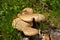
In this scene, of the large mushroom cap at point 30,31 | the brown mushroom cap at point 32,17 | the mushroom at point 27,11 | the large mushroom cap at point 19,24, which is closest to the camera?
the large mushroom cap at point 30,31

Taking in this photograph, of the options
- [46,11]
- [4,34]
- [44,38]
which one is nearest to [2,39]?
[4,34]

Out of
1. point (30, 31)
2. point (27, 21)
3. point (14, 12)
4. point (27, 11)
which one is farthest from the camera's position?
point (14, 12)

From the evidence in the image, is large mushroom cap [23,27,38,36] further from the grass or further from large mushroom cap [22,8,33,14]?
large mushroom cap [22,8,33,14]

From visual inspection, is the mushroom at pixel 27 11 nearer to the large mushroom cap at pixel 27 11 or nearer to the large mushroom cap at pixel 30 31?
the large mushroom cap at pixel 27 11

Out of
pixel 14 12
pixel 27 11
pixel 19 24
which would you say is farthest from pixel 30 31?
pixel 14 12

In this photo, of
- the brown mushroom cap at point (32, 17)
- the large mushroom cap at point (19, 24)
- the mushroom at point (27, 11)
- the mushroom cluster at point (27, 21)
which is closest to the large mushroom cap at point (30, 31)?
the mushroom cluster at point (27, 21)

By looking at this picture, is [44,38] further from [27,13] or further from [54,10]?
[54,10]

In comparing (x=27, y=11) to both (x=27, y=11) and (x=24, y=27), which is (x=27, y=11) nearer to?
(x=27, y=11)
